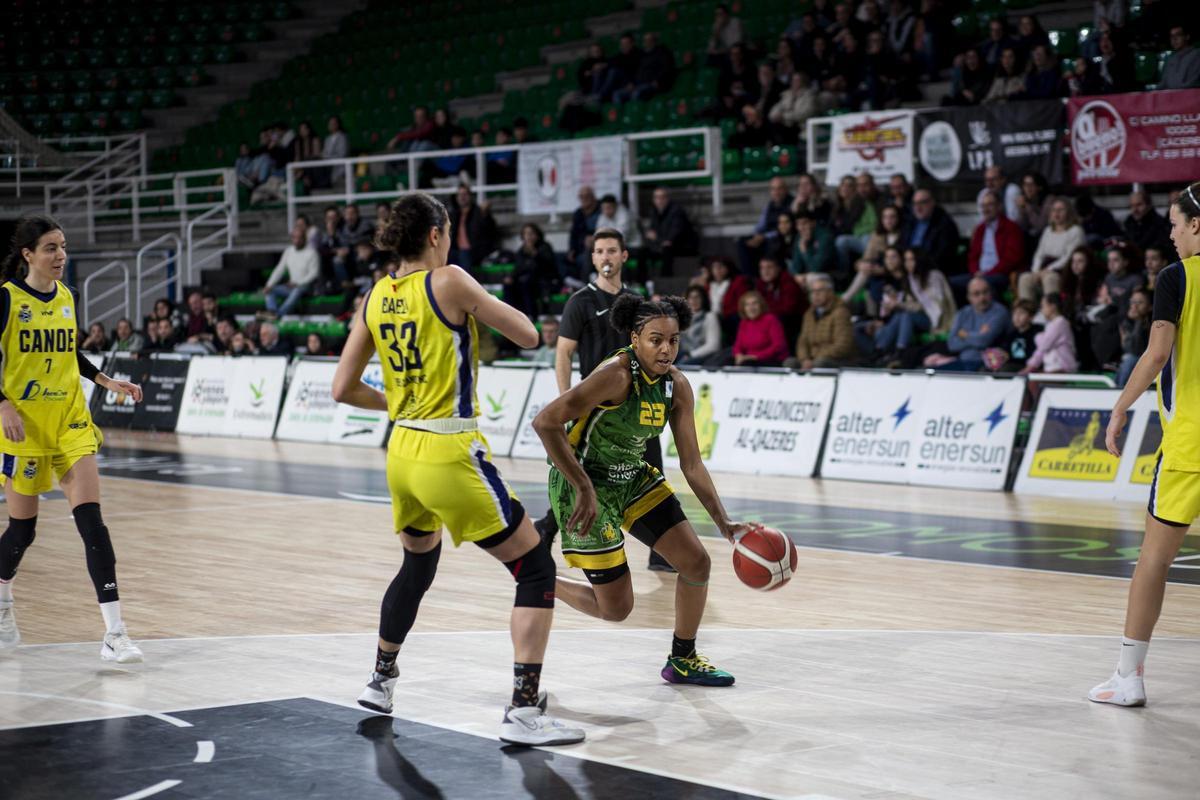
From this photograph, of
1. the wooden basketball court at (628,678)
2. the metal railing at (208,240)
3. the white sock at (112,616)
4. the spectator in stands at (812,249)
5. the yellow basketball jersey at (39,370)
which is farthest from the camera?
the metal railing at (208,240)

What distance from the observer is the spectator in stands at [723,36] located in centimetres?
2236

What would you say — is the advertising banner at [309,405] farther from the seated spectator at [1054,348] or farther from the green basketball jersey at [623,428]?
the green basketball jersey at [623,428]

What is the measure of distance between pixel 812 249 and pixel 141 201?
17086mm

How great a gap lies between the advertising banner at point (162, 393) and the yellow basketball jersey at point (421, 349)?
1742 cm

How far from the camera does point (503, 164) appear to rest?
23.5m

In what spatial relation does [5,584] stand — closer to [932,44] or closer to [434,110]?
[932,44]

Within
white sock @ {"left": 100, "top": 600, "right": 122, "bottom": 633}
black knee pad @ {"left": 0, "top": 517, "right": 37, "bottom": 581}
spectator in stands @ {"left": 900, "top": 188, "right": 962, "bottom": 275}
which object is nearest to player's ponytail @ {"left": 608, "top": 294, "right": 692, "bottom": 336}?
white sock @ {"left": 100, "top": 600, "right": 122, "bottom": 633}

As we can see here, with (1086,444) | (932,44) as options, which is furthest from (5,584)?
(932,44)

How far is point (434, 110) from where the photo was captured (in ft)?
90.4

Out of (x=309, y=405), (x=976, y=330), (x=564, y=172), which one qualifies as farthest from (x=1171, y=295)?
(x=564, y=172)

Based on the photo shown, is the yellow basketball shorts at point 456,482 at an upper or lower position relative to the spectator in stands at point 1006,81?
lower

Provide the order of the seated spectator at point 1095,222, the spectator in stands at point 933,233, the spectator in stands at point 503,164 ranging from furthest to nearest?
the spectator in stands at point 503,164 < the spectator in stands at point 933,233 < the seated spectator at point 1095,222

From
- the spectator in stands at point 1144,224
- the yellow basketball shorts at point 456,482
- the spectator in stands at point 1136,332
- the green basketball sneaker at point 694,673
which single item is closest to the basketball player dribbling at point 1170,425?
the green basketball sneaker at point 694,673

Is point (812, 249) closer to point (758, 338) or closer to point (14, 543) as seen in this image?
point (758, 338)
